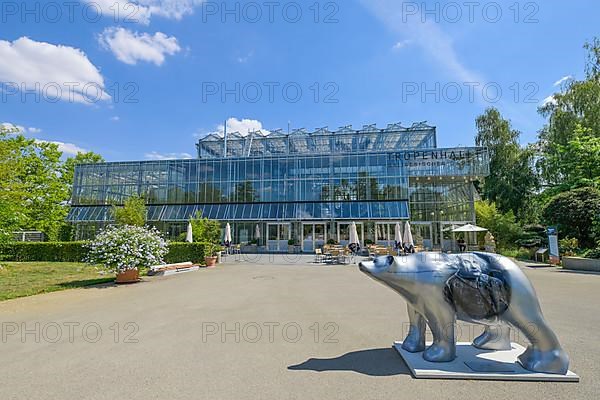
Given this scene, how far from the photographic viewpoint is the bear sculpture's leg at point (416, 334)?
419 centimetres

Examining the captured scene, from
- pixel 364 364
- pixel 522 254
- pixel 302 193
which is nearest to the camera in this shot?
pixel 364 364

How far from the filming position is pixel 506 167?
3169 centimetres

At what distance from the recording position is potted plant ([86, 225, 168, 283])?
10555 millimetres

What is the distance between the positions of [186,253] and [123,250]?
6313 millimetres

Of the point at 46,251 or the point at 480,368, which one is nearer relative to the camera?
the point at 480,368

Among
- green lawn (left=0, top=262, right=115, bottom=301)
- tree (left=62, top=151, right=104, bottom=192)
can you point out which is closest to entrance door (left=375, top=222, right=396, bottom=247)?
green lawn (left=0, top=262, right=115, bottom=301)

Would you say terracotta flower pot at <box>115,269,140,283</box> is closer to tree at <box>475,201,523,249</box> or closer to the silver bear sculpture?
the silver bear sculpture

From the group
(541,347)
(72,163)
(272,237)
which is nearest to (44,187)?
(72,163)

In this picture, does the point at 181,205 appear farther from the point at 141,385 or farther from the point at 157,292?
the point at 141,385

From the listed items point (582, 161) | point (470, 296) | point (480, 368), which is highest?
point (582, 161)

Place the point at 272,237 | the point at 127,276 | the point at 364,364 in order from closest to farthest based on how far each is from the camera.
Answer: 1. the point at 364,364
2. the point at 127,276
3. the point at 272,237

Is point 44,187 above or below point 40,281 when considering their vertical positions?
above

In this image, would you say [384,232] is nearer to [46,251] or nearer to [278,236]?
[278,236]

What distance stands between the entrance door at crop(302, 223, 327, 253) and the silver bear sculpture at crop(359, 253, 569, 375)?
25.0 m
